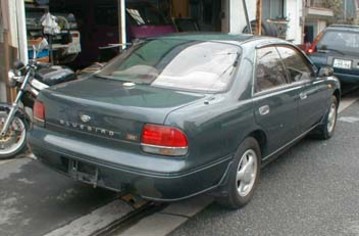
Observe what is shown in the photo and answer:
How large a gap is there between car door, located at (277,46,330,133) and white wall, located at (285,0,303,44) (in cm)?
1164

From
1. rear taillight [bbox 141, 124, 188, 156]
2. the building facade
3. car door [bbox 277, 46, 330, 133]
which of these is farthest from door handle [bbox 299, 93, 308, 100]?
the building facade

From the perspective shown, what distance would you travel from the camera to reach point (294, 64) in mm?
5770

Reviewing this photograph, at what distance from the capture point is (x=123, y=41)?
8.70 meters

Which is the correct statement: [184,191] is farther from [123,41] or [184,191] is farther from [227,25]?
[227,25]

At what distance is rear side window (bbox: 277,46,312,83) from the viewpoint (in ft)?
18.1

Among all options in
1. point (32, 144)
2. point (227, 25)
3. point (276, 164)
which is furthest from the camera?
point (227, 25)

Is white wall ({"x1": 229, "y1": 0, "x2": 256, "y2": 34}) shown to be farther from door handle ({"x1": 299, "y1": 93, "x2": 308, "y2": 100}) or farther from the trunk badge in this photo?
the trunk badge

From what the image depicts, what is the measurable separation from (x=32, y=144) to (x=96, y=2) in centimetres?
889

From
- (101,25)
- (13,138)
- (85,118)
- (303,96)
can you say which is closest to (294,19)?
(101,25)

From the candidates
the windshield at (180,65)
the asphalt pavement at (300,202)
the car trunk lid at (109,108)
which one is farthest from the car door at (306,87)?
the car trunk lid at (109,108)

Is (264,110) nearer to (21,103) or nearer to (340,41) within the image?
(21,103)

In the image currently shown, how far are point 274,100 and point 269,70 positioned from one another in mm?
333

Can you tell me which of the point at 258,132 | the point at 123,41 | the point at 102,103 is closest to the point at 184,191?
the point at 102,103

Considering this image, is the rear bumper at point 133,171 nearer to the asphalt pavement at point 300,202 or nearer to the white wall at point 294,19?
the asphalt pavement at point 300,202
